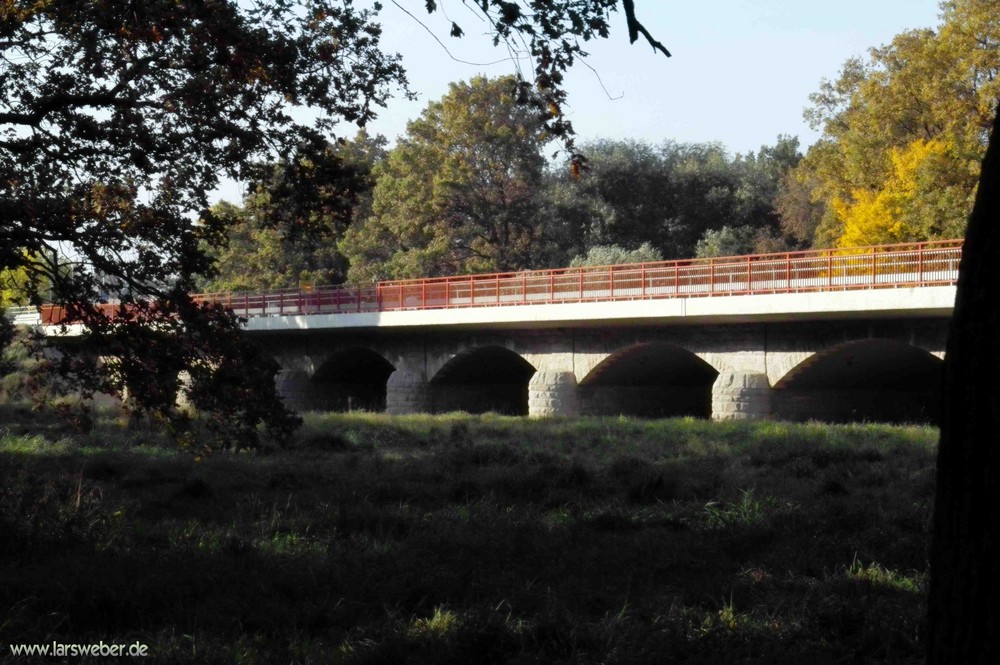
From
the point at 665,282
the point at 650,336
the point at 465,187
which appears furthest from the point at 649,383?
the point at 465,187

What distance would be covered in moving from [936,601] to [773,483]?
8.62 metres

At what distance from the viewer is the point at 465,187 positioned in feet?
152

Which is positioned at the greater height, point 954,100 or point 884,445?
point 954,100

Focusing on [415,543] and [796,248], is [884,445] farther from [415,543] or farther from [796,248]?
[796,248]

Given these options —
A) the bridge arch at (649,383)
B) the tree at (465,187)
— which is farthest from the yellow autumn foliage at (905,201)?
the tree at (465,187)

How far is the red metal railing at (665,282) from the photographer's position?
74.7ft

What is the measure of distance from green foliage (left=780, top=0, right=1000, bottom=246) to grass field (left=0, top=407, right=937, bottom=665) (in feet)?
65.4

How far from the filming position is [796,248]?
5122cm

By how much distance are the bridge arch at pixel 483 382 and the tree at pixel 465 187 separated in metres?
8.06

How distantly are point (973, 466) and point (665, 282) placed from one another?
23.4m

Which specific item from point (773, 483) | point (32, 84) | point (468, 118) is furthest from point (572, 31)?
point (468, 118)

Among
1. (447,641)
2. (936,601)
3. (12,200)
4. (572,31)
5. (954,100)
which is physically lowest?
(447,641)

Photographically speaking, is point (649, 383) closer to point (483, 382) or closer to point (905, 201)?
point (483, 382)

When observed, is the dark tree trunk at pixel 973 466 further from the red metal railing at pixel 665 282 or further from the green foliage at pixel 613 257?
the green foliage at pixel 613 257
